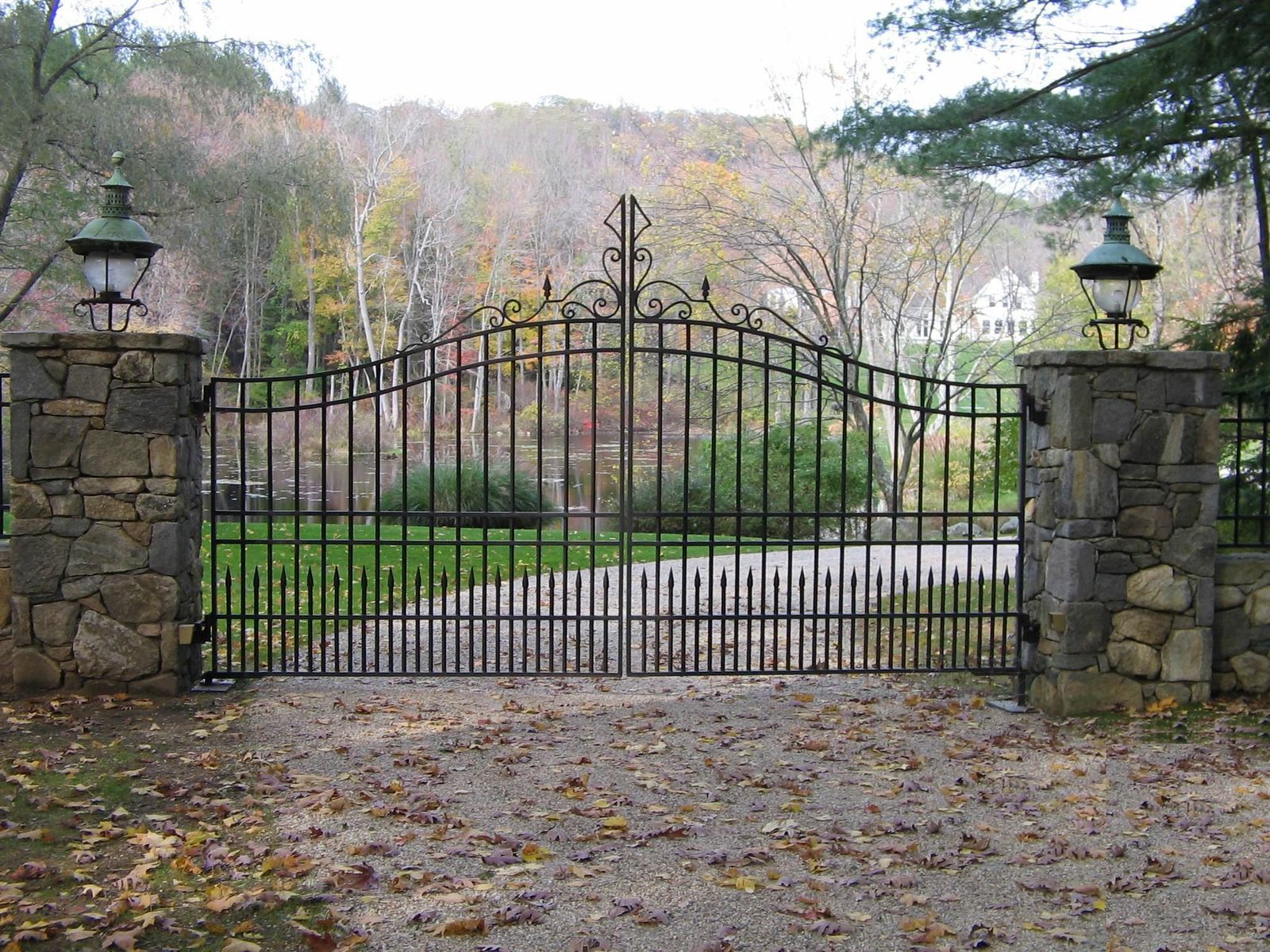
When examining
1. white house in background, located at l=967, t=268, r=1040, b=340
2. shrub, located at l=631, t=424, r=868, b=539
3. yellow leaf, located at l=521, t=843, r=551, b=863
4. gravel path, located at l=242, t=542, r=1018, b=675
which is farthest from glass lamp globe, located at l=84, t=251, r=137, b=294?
white house in background, located at l=967, t=268, r=1040, b=340

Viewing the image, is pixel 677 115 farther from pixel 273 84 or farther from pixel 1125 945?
pixel 1125 945

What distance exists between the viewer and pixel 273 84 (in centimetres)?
1585

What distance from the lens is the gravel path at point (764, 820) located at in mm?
3500

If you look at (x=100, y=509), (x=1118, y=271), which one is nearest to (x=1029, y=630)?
(x=1118, y=271)

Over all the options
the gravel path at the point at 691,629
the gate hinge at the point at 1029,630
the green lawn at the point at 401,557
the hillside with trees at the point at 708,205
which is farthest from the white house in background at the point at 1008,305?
the gate hinge at the point at 1029,630

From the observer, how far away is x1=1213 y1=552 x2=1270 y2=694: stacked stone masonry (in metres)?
6.37

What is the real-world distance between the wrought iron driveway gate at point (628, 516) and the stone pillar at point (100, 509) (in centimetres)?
28

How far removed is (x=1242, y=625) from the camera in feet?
21.0

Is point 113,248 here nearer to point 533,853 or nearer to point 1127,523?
point 533,853

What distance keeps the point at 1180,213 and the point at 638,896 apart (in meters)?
26.5

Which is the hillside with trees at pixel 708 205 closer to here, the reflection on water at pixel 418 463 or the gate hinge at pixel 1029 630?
the gate hinge at pixel 1029 630

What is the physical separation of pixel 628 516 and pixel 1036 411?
2.28m

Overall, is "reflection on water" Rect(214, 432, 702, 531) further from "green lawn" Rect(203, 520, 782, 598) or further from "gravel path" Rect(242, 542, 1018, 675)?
"gravel path" Rect(242, 542, 1018, 675)

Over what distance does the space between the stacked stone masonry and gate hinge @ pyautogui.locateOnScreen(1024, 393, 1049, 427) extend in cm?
130
